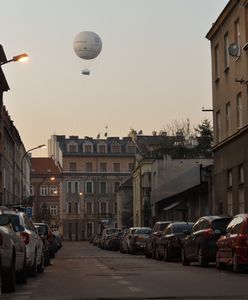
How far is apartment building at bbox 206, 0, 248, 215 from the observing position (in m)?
36.1

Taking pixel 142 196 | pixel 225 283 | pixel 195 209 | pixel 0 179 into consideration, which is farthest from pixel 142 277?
pixel 142 196

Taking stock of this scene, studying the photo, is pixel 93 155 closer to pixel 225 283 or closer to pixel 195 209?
pixel 195 209

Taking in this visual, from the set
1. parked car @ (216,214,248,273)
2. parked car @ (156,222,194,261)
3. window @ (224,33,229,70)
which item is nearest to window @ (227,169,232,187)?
window @ (224,33,229,70)

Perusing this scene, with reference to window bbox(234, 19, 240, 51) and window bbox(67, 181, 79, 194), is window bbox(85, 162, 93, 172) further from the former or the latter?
window bbox(234, 19, 240, 51)

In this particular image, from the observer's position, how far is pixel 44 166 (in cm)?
15162

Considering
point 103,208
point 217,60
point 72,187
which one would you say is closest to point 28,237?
point 217,60

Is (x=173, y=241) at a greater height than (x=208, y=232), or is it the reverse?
(x=208, y=232)

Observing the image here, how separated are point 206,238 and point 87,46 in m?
19.6

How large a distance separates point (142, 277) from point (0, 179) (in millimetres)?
46732

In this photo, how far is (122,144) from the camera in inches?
5886

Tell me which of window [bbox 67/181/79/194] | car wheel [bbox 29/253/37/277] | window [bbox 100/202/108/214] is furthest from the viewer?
window [bbox 100/202/108/214]

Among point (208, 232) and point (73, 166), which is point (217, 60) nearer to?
point (208, 232)

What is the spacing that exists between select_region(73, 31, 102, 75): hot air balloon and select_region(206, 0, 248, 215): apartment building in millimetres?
6602

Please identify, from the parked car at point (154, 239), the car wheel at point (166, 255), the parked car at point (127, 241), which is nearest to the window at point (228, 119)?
the parked car at point (154, 239)
